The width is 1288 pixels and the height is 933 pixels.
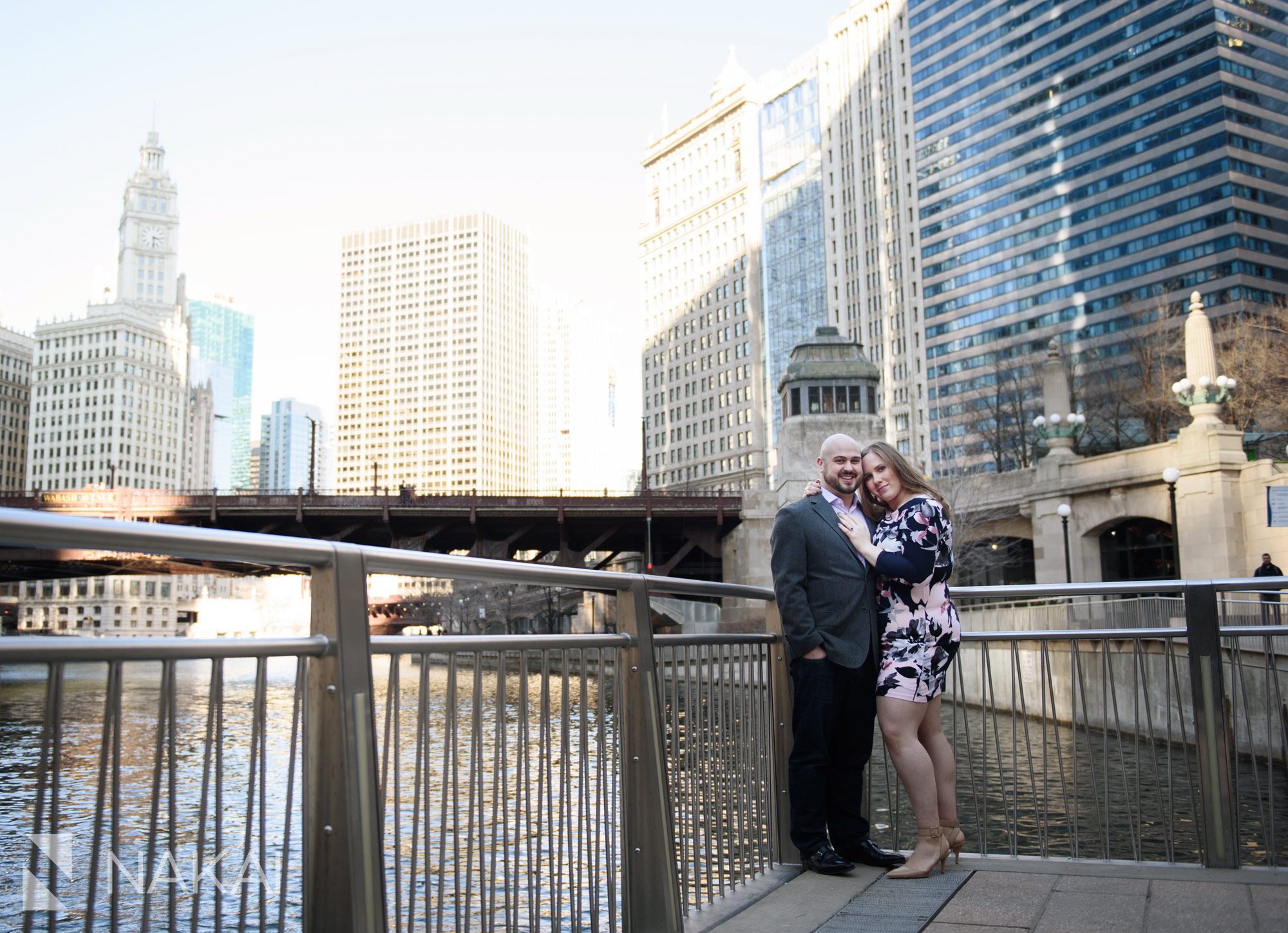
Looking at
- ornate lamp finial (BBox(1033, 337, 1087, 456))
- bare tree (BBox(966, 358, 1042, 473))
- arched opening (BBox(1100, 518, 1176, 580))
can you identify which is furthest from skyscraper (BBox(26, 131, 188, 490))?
arched opening (BBox(1100, 518, 1176, 580))

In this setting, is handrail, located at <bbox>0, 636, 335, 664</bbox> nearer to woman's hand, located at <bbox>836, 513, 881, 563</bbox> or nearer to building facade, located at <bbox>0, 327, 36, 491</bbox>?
woman's hand, located at <bbox>836, 513, 881, 563</bbox>

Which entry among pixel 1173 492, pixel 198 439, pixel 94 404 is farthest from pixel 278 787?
pixel 198 439

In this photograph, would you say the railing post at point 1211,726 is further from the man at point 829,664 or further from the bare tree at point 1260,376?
the bare tree at point 1260,376

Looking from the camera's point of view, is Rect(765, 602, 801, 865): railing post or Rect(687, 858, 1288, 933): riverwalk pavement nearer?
Rect(687, 858, 1288, 933): riverwalk pavement

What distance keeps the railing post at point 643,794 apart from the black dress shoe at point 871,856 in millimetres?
1462

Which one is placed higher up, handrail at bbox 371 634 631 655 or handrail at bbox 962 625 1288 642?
handrail at bbox 371 634 631 655

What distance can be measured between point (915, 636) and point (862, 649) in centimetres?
28

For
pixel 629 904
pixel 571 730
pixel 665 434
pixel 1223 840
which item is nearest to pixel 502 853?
pixel 571 730

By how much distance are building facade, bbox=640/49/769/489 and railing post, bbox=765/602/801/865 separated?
12313 cm

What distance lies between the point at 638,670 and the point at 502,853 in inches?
40.5

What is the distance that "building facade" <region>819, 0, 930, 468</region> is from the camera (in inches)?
4953

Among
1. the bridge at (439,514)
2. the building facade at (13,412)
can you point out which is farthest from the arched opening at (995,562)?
the building facade at (13,412)

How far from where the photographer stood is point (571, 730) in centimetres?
411

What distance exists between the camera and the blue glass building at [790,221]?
13538 cm
